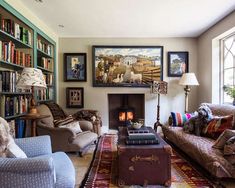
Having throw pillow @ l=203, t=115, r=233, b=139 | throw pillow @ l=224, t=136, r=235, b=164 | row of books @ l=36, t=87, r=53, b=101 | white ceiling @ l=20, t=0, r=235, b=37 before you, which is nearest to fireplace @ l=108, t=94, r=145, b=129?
row of books @ l=36, t=87, r=53, b=101

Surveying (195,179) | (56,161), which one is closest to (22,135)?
(56,161)

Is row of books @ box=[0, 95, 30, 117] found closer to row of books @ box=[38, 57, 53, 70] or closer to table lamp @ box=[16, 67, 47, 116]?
table lamp @ box=[16, 67, 47, 116]

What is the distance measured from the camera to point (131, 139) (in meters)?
2.49

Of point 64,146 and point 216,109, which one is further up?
point 216,109

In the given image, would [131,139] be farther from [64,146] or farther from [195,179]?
[64,146]

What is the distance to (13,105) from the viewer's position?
126 inches

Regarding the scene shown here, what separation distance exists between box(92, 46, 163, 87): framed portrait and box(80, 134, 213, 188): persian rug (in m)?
2.17

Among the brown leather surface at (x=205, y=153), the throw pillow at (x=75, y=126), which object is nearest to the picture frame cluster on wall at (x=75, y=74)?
the throw pillow at (x=75, y=126)

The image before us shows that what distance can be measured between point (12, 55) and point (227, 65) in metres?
4.13

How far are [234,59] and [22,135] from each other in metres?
4.15

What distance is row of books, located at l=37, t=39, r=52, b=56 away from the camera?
428 cm

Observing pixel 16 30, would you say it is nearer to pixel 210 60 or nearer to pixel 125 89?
pixel 125 89

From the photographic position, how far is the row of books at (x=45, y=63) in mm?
4469

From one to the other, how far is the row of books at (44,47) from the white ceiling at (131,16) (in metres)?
0.39
